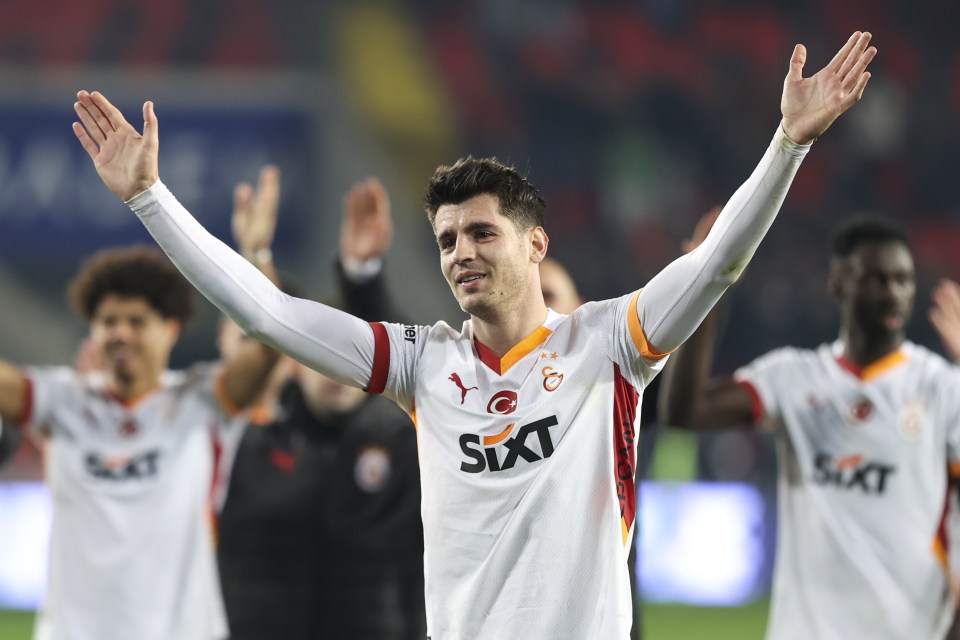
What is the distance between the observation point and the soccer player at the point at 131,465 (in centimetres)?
482

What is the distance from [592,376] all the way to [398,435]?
2120mm

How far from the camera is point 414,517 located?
17.2 feet

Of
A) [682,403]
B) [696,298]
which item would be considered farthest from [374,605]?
[696,298]

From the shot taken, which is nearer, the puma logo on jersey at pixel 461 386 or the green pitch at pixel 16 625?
the puma logo on jersey at pixel 461 386

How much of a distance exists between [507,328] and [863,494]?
2.01 meters

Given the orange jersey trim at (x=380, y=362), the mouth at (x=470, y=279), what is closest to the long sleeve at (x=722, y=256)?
the mouth at (x=470, y=279)

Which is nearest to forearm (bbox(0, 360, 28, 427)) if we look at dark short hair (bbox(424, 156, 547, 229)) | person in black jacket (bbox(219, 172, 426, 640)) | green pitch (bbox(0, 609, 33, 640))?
person in black jacket (bbox(219, 172, 426, 640))

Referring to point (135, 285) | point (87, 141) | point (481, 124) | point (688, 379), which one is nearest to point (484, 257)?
point (87, 141)

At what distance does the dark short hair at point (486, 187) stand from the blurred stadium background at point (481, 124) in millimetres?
12348

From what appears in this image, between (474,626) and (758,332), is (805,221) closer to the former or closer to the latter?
(758,332)

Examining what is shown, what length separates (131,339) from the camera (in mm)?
5176

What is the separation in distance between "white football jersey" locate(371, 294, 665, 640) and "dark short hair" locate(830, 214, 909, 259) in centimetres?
207

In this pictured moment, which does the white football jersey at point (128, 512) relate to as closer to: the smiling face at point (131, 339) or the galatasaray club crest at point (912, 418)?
the smiling face at point (131, 339)

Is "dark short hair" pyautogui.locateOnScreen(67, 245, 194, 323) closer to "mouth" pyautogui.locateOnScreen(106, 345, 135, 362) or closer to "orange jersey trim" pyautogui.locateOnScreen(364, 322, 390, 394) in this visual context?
"mouth" pyautogui.locateOnScreen(106, 345, 135, 362)
